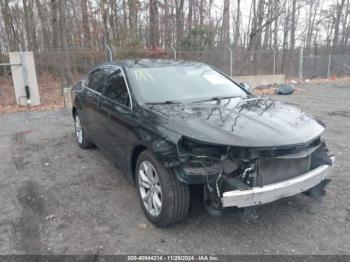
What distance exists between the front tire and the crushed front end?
191 mm

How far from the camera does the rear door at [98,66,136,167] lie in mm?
3500

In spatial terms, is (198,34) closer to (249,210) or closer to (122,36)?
(122,36)

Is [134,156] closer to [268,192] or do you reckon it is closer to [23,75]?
[268,192]

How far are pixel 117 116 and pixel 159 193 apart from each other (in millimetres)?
1208

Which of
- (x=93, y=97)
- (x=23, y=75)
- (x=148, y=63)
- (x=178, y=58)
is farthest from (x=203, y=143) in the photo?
(x=178, y=58)

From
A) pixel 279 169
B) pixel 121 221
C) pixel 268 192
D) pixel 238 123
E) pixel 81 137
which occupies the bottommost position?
pixel 121 221

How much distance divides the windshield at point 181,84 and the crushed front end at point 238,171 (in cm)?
Result: 108

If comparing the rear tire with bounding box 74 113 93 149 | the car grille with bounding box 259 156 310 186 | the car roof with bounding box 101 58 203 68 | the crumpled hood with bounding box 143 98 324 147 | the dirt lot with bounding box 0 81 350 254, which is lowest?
the dirt lot with bounding box 0 81 350 254

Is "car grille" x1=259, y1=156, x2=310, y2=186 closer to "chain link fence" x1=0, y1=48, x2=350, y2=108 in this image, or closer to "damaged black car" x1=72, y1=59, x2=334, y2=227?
"damaged black car" x1=72, y1=59, x2=334, y2=227

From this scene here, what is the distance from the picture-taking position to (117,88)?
13.1ft

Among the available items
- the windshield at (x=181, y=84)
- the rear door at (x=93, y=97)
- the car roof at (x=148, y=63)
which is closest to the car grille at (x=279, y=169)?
the windshield at (x=181, y=84)

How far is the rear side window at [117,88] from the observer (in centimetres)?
371

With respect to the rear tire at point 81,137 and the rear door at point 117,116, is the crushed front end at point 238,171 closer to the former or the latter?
the rear door at point 117,116

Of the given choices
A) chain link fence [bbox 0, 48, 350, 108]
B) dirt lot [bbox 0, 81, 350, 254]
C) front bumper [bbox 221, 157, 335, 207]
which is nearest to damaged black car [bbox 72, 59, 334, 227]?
front bumper [bbox 221, 157, 335, 207]
